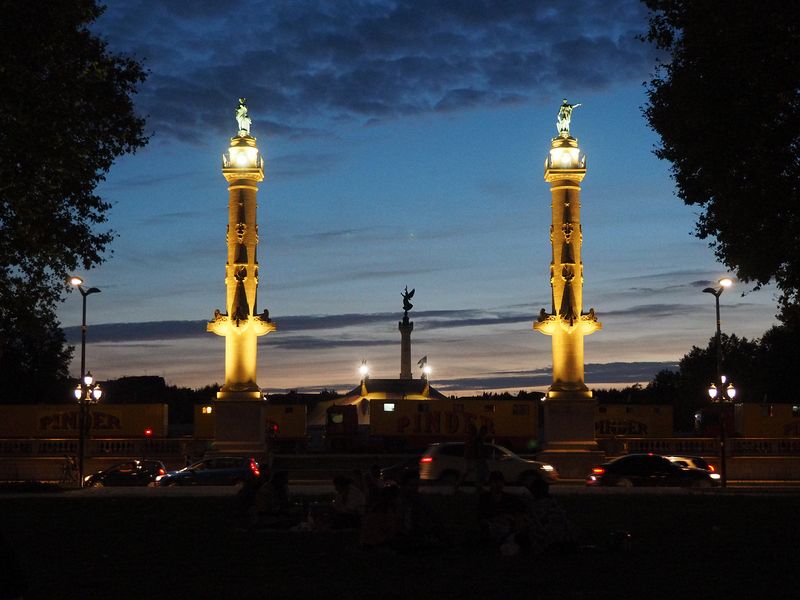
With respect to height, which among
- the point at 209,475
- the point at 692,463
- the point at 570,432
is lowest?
the point at 209,475

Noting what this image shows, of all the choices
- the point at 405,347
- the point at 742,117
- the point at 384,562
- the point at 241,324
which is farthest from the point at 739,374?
the point at 384,562

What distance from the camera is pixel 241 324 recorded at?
164ft

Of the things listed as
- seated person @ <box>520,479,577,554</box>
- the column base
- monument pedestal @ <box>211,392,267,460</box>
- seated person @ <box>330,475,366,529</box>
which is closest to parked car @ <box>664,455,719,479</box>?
the column base

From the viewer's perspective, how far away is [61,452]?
173 ft

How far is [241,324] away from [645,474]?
1896cm

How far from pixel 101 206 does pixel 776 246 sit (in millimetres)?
15887

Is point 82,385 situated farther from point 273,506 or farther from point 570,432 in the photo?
point 273,506

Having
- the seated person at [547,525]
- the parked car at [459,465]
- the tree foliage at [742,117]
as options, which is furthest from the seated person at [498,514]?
the parked car at [459,465]

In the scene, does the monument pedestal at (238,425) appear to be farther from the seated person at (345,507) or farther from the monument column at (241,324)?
the seated person at (345,507)

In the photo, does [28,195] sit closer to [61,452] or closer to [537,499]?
[537,499]

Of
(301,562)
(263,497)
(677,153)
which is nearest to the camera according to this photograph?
(301,562)

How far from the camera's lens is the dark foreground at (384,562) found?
13914 millimetres

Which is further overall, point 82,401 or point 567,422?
point 567,422

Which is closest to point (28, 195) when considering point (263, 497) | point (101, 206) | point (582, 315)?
point (101, 206)
